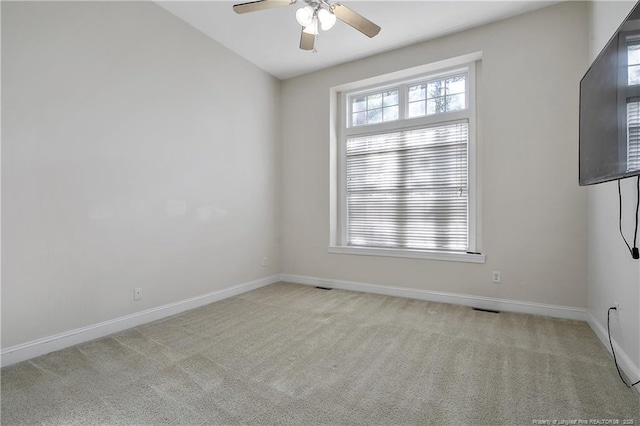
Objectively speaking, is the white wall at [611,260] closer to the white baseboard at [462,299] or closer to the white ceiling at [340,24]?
the white baseboard at [462,299]

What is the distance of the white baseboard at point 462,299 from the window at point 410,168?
448 mm

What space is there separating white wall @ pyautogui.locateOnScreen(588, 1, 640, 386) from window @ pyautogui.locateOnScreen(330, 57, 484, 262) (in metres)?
1.03

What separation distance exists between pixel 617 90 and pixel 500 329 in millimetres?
2075

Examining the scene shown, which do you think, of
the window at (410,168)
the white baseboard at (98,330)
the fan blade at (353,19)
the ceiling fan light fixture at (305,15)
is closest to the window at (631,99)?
the fan blade at (353,19)

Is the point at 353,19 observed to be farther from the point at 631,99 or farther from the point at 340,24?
the point at 631,99

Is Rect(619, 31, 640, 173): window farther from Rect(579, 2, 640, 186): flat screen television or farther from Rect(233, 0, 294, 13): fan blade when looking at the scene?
Rect(233, 0, 294, 13): fan blade

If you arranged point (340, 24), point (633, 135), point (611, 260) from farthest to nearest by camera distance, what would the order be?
point (340, 24) → point (611, 260) → point (633, 135)

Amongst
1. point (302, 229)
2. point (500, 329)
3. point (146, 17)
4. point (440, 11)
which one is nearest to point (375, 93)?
point (440, 11)

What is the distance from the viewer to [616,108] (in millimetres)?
1592

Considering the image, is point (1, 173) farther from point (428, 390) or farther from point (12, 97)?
point (428, 390)

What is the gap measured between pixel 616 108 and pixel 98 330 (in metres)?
3.93

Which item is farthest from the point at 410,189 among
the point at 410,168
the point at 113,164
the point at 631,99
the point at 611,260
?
the point at 113,164

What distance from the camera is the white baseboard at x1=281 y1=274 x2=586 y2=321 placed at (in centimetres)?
304

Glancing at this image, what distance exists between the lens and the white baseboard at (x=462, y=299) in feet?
9.96
